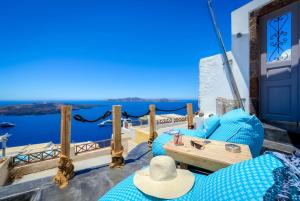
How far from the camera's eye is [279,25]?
4.33m

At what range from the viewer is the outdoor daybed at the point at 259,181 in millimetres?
905

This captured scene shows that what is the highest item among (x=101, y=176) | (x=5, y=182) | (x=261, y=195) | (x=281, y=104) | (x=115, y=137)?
(x=281, y=104)

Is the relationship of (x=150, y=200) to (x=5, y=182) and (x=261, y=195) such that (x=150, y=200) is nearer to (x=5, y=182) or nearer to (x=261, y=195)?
(x=261, y=195)

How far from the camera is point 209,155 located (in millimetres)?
2273

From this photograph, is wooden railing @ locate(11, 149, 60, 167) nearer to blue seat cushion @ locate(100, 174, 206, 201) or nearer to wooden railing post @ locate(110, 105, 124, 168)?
wooden railing post @ locate(110, 105, 124, 168)

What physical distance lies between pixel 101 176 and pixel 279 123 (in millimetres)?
4344

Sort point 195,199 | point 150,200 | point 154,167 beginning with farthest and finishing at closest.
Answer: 1. point 154,167
2. point 150,200
3. point 195,199

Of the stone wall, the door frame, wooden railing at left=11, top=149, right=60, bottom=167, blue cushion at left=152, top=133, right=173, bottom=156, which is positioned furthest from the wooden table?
wooden railing at left=11, top=149, right=60, bottom=167

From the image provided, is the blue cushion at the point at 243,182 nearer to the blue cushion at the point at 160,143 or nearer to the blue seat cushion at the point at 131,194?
the blue seat cushion at the point at 131,194

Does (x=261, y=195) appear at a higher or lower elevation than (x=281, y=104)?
lower

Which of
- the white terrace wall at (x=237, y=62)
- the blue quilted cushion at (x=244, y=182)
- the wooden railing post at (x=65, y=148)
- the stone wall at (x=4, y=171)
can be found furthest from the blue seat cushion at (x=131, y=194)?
the stone wall at (x=4, y=171)

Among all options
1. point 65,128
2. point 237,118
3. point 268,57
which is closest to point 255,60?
point 268,57

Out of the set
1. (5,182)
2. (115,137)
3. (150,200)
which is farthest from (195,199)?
(5,182)

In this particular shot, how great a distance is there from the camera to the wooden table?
2.13 metres
